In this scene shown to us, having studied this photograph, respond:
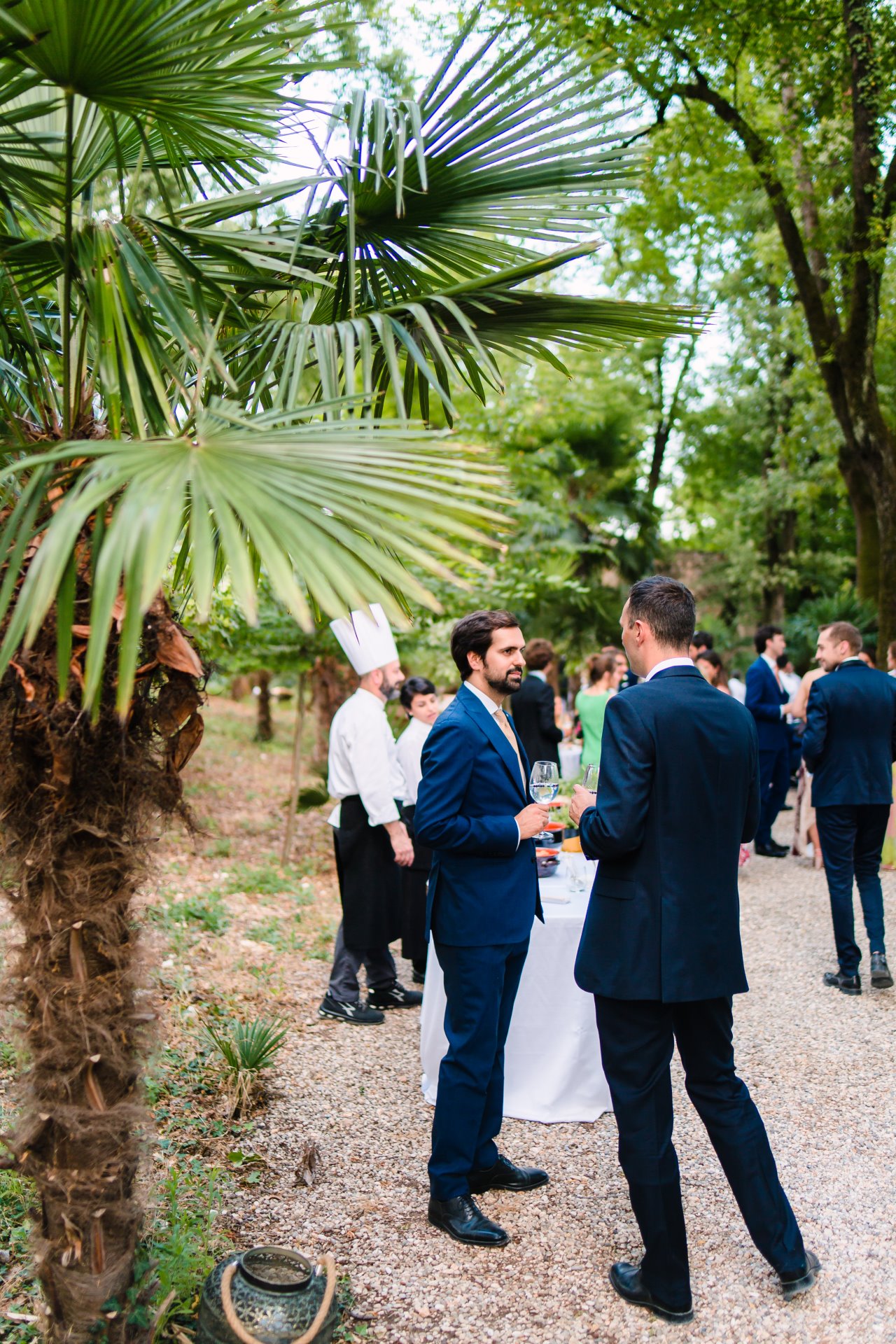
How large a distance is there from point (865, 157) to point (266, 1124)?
1066cm

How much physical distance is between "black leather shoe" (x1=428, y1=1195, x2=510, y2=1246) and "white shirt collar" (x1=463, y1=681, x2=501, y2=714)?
64.3 inches

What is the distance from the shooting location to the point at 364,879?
18.1 ft

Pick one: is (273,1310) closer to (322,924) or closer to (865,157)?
(322,924)

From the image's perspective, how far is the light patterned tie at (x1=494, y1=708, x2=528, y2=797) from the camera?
12.0 feet

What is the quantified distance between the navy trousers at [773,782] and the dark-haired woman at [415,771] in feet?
16.0

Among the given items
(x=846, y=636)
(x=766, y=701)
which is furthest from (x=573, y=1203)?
(x=766, y=701)

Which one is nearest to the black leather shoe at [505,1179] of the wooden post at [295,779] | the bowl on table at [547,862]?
the bowl on table at [547,862]

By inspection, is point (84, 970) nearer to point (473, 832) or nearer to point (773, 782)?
point (473, 832)

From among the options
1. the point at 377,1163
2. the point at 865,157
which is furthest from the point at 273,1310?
the point at 865,157

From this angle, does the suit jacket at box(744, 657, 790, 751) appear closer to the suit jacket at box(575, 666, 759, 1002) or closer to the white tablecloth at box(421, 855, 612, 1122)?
the white tablecloth at box(421, 855, 612, 1122)

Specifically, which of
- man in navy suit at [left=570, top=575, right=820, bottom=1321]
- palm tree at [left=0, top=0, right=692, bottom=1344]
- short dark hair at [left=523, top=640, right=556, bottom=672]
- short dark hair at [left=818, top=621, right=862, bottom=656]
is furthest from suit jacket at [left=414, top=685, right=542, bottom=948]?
short dark hair at [left=523, top=640, right=556, bottom=672]

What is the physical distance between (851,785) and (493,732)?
3.24 meters

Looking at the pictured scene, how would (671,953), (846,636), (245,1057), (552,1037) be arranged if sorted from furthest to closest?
(846,636) < (552,1037) < (245,1057) < (671,953)

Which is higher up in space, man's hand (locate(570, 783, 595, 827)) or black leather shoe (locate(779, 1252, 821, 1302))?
man's hand (locate(570, 783, 595, 827))
